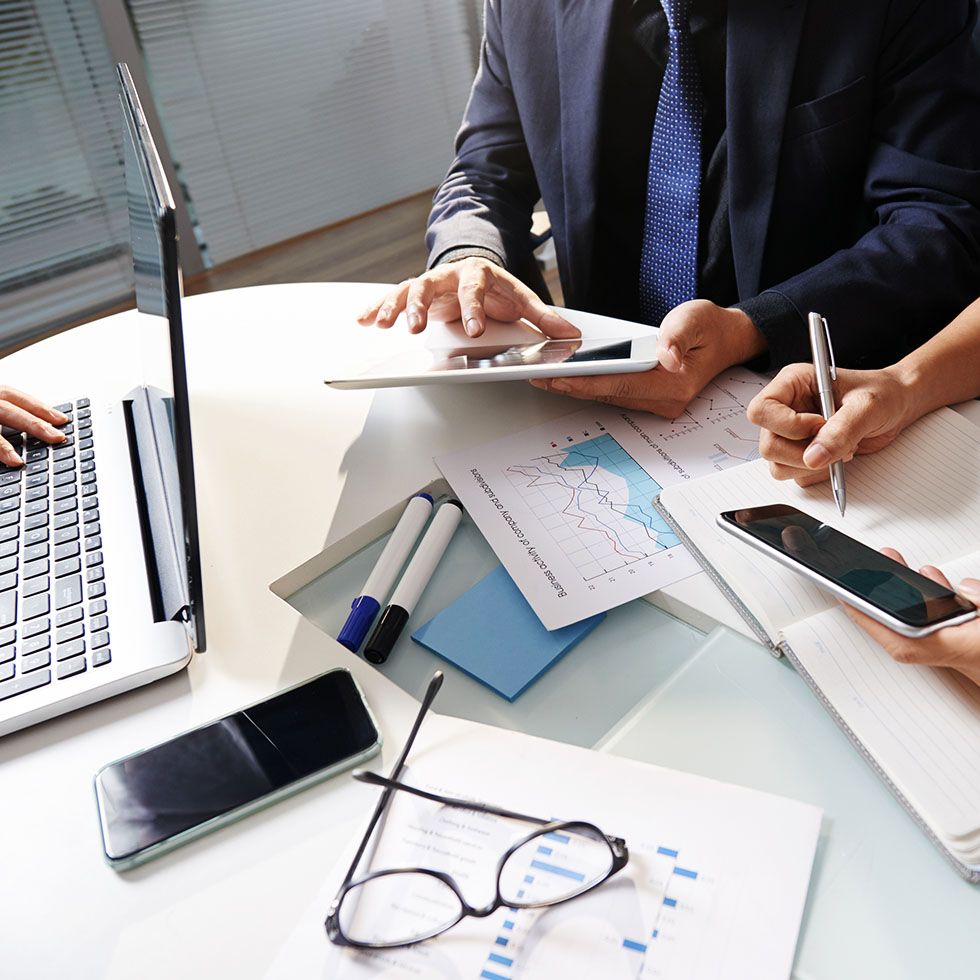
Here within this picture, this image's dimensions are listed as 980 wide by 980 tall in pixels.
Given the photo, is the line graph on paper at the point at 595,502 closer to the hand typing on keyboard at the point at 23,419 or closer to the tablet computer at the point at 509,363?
the tablet computer at the point at 509,363

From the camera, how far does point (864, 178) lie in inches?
46.4

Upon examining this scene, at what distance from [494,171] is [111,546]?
2.99 feet

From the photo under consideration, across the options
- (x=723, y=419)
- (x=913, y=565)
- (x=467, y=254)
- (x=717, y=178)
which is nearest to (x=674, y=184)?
(x=717, y=178)

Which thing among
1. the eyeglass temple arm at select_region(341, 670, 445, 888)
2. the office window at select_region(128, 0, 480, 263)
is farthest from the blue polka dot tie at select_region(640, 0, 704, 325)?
the office window at select_region(128, 0, 480, 263)

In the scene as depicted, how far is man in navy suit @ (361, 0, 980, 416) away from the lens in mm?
1021

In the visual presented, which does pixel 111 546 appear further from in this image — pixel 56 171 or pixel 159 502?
pixel 56 171

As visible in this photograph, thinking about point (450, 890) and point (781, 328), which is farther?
point (781, 328)

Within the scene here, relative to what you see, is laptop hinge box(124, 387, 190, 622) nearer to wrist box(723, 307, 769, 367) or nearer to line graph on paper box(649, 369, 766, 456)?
line graph on paper box(649, 369, 766, 456)

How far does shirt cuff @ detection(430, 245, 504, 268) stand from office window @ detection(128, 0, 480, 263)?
206cm

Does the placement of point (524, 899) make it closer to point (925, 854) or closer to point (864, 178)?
point (925, 854)

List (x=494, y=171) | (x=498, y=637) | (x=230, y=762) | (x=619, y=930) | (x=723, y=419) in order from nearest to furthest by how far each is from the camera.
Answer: (x=619, y=930), (x=230, y=762), (x=498, y=637), (x=723, y=419), (x=494, y=171)

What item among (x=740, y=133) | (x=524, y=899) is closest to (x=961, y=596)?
(x=524, y=899)

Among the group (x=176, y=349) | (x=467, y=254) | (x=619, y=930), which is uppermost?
(x=176, y=349)

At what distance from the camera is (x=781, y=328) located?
98 centimetres
